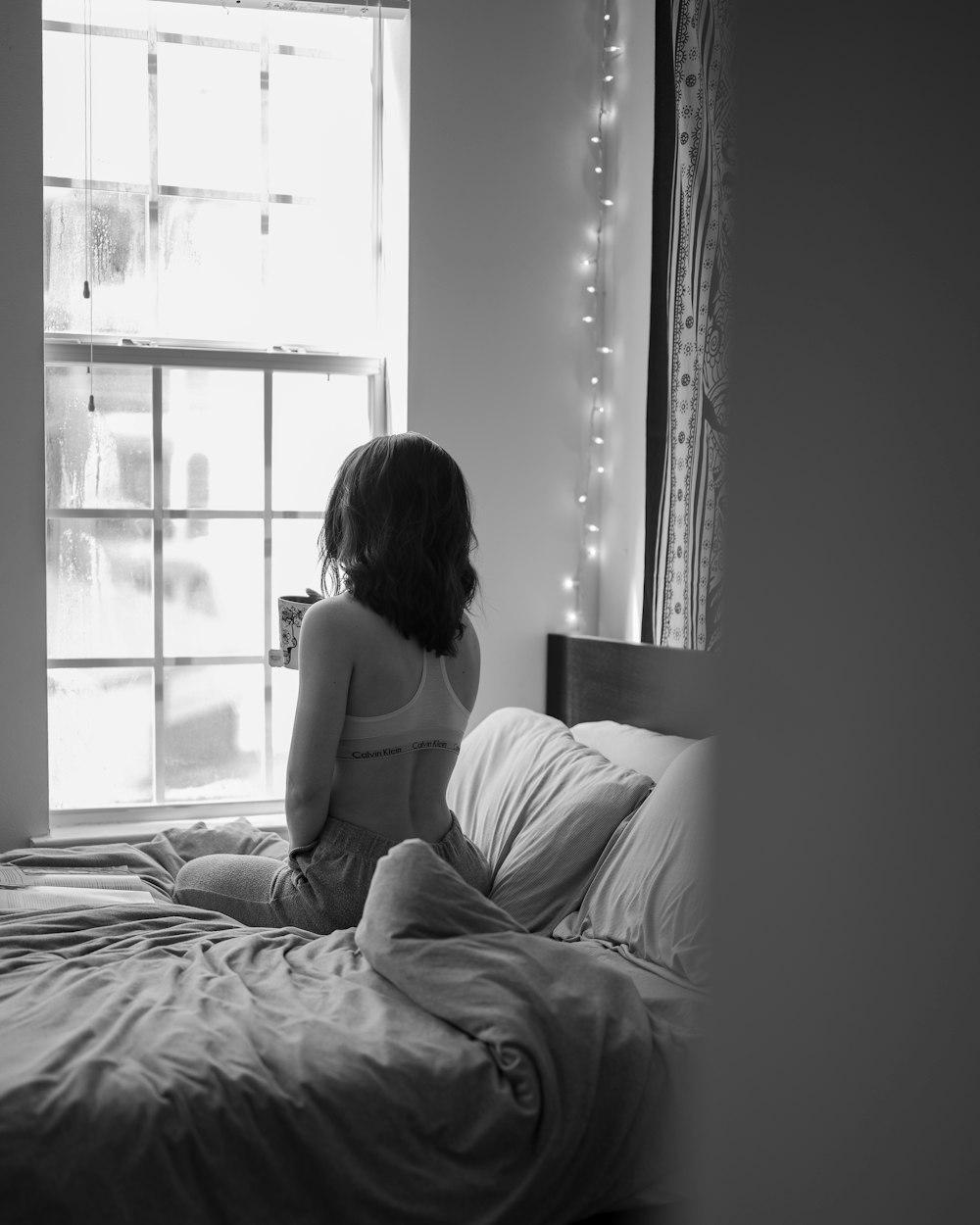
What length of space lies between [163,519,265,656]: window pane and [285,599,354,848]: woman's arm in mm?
1425

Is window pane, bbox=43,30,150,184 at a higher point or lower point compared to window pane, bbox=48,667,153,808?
higher

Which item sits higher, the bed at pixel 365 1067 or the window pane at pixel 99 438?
the window pane at pixel 99 438

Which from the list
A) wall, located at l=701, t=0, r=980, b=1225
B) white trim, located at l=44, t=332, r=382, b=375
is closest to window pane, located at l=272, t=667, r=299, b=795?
white trim, located at l=44, t=332, r=382, b=375

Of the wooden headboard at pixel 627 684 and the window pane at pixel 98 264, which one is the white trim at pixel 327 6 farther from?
the wooden headboard at pixel 627 684

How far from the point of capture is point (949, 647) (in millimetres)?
344

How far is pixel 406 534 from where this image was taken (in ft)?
6.40

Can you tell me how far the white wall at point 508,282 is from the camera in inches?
123

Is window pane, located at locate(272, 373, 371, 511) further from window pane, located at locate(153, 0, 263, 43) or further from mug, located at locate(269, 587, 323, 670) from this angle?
window pane, located at locate(153, 0, 263, 43)

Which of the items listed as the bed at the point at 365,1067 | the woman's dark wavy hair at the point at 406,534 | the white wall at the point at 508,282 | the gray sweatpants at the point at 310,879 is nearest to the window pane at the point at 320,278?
the white wall at the point at 508,282

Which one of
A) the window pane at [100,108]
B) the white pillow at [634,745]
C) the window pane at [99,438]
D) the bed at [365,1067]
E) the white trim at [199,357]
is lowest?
the bed at [365,1067]

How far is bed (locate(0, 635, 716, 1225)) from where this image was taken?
4.04 feet

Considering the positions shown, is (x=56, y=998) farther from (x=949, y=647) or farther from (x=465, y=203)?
(x=465, y=203)

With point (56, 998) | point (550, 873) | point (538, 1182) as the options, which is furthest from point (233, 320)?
point (538, 1182)

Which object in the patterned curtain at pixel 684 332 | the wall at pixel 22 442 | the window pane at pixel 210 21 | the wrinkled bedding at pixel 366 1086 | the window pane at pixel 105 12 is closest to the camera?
the wrinkled bedding at pixel 366 1086
